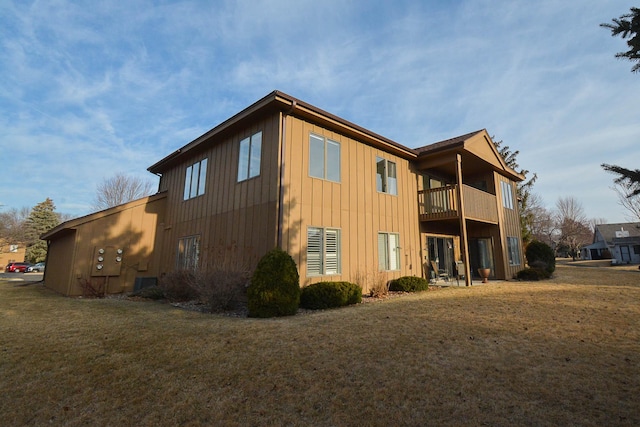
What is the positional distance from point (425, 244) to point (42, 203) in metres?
53.3

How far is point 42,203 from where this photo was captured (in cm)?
4309

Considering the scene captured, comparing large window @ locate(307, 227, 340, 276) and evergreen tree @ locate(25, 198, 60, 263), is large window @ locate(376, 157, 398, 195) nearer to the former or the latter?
large window @ locate(307, 227, 340, 276)

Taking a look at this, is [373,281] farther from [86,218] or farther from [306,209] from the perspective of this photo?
[86,218]

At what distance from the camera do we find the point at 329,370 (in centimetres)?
383

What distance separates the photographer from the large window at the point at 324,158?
32.6ft

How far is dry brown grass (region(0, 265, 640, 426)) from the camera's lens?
113 inches

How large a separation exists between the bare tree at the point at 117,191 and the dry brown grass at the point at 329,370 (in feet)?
95.2

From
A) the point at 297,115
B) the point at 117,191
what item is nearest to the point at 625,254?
the point at 297,115

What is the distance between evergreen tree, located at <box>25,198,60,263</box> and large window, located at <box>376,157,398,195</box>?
159 ft

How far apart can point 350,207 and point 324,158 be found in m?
1.94

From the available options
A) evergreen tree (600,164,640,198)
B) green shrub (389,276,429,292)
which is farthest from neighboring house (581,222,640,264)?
green shrub (389,276,429,292)

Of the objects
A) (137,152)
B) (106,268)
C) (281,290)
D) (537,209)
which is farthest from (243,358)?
(537,209)

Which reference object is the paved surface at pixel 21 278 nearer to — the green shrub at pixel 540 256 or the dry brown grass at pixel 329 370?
the dry brown grass at pixel 329 370

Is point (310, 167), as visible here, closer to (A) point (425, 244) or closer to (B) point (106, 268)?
(A) point (425, 244)
